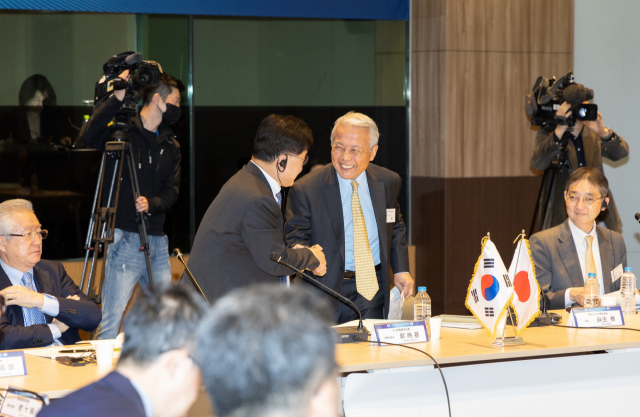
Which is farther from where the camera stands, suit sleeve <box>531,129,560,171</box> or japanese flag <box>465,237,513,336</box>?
suit sleeve <box>531,129,560,171</box>

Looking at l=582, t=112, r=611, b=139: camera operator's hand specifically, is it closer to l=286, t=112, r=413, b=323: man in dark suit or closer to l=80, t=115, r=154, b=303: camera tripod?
l=286, t=112, r=413, b=323: man in dark suit

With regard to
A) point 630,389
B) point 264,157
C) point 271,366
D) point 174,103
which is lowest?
point 630,389

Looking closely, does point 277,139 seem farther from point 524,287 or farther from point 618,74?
point 618,74

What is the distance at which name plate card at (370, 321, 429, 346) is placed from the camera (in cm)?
265

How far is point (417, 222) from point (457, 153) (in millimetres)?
710

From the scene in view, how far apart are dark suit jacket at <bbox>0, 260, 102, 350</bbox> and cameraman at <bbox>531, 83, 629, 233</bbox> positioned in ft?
9.27

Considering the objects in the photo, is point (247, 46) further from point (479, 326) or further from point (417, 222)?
point (479, 326)

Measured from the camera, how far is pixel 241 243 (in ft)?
9.20

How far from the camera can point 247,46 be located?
19.6 ft

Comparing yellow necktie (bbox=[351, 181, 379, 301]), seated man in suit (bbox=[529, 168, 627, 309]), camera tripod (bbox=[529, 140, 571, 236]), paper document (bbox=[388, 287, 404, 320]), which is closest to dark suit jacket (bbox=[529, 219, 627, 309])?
seated man in suit (bbox=[529, 168, 627, 309])

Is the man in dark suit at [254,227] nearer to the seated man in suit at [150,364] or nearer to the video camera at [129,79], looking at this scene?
Result: the video camera at [129,79]

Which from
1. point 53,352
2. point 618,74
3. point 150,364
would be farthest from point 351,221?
point 618,74

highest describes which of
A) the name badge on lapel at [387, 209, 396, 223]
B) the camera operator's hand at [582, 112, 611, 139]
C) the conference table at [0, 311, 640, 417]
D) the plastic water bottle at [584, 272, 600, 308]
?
the camera operator's hand at [582, 112, 611, 139]

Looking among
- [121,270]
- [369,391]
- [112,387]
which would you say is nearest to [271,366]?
[112,387]
